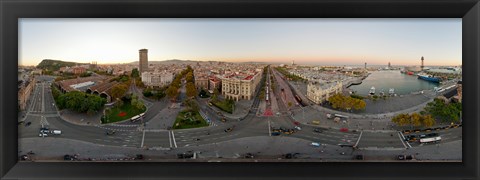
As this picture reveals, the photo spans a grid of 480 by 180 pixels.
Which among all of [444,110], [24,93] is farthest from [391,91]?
[24,93]

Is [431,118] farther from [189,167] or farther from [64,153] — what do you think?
[64,153]

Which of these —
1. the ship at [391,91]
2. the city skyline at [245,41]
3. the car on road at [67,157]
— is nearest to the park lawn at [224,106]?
the city skyline at [245,41]

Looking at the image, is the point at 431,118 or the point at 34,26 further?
the point at 431,118

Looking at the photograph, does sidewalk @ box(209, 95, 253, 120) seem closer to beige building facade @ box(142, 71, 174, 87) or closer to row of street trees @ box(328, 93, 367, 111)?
beige building facade @ box(142, 71, 174, 87)

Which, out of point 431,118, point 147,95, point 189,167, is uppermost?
point 147,95

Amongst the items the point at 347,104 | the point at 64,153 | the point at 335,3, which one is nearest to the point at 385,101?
the point at 347,104

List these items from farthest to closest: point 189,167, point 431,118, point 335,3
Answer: point 431,118 → point 189,167 → point 335,3

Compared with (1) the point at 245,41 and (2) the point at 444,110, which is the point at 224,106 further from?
(2) the point at 444,110

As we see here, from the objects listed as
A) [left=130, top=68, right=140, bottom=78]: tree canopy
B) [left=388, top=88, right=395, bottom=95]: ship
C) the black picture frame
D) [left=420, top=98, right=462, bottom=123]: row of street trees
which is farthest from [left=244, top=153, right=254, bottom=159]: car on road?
[left=420, top=98, right=462, bottom=123]: row of street trees
